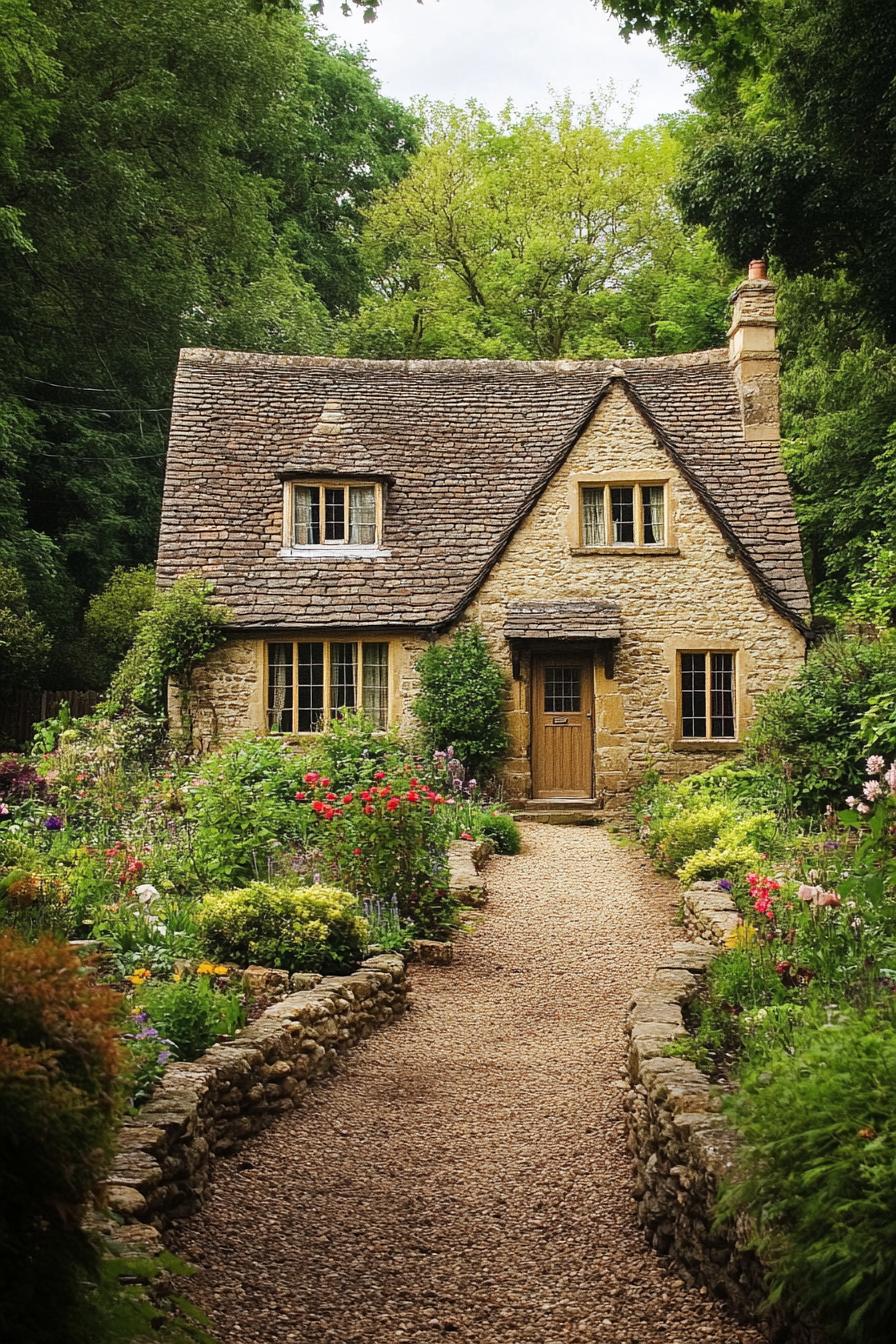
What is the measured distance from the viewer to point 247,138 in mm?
36094

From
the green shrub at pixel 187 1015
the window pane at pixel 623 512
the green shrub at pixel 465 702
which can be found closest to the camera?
the green shrub at pixel 187 1015

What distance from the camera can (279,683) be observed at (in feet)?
64.2

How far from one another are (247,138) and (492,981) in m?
33.2

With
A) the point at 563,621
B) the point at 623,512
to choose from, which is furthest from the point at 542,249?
the point at 563,621

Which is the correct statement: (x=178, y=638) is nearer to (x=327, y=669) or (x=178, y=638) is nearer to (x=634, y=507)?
(x=327, y=669)

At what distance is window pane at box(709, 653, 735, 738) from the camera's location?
19.5 m

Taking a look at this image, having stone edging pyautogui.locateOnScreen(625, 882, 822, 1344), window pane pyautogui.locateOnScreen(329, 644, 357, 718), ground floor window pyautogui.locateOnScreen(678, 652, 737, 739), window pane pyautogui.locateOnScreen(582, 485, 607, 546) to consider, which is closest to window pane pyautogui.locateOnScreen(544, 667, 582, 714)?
ground floor window pyautogui.locateOnScreen(678, 652, 737, 739)

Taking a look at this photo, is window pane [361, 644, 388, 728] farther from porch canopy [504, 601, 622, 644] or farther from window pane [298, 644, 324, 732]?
porch canopy [504, 601, 622, 644]

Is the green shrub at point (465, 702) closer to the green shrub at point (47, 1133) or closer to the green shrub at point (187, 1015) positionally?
the green shrub at point (187, 1015)

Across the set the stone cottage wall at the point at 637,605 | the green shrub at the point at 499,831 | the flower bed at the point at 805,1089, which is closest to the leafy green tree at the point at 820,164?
the stone cottage wall at the point at 637,605

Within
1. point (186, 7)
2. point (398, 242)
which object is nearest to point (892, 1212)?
point (186, 7)

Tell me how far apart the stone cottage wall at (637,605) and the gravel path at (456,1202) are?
1031 centimetres

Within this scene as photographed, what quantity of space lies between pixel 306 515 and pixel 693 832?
9953mm

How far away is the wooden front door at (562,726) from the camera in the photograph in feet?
64.1
